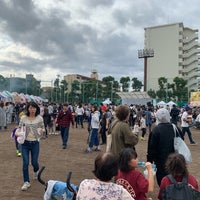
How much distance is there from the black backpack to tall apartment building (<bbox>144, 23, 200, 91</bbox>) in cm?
7422

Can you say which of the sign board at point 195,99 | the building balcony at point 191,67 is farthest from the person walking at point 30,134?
the building balcony at point 191,67

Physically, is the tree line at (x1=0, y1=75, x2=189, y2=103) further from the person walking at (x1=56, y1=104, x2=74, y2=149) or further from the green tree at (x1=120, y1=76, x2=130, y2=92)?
the person walking at (x1=56, y1=104, x2=74, y2=149)

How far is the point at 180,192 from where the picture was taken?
2.82m

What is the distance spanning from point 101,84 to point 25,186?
39177 mm

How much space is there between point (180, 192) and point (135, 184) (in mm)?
462

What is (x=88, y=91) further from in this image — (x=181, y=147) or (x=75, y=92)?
(x=181, y=147)

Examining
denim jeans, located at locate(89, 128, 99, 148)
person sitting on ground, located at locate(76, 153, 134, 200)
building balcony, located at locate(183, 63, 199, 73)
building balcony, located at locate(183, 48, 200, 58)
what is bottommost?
denim jeans, located at locate(89, 128, 99, 148)

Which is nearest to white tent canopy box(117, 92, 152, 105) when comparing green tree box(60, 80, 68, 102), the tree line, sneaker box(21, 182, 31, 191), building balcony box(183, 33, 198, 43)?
the tree line

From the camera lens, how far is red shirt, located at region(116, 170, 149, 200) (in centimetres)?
308

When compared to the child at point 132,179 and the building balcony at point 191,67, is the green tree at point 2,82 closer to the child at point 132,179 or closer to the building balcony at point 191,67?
the child at point 132,179

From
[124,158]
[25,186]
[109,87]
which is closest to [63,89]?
[109,87]

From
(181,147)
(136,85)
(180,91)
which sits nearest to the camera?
(181,147)

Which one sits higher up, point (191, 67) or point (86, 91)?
point (191, 67)

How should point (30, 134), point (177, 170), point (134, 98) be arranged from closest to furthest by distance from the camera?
point (177, 170) < point (30, 134) < point (134, 98)
